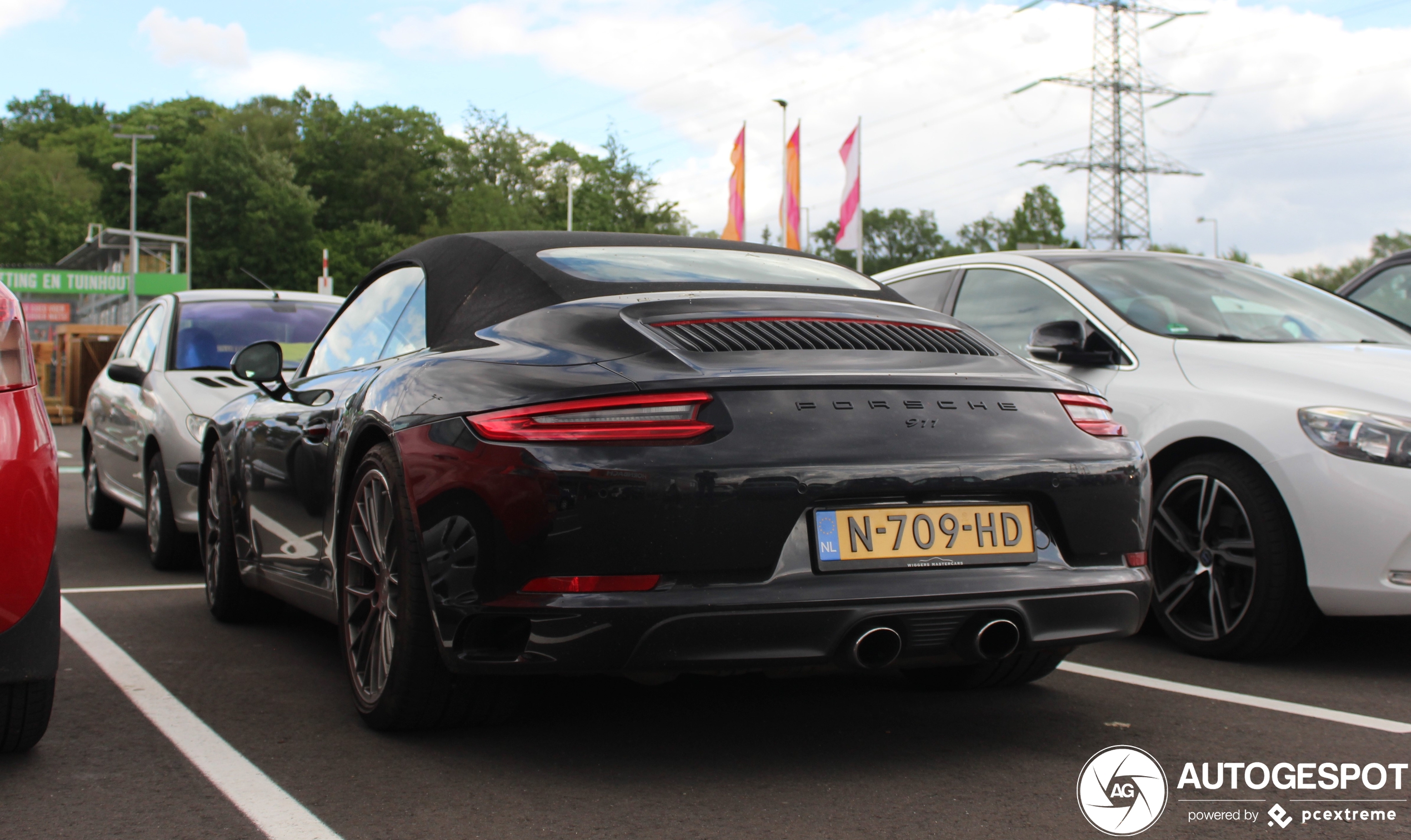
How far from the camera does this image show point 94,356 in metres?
21.5

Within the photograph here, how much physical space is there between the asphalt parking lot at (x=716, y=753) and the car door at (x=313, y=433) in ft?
1.38

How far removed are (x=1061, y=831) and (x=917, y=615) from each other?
540mm

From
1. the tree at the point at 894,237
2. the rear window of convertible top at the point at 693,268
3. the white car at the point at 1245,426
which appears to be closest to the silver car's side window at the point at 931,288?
the white car at the point at 1245,426

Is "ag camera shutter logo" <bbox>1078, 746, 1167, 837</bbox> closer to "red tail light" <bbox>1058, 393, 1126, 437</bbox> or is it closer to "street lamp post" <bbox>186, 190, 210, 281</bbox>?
"red tail light" <bbox>1058, 393, 1126, 437</bbox>

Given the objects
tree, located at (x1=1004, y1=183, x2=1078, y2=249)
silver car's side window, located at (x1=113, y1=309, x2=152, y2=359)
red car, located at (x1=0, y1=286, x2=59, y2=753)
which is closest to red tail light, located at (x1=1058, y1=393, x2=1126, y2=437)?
red car, located at (x1=0, y1=286, x2=59, y2=753)

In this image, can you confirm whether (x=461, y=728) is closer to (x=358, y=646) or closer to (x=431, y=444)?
(x=358, y=646)

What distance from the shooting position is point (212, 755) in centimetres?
343

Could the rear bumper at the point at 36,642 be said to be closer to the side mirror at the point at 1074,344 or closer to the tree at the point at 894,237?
the side mirror at the point at 1074,344

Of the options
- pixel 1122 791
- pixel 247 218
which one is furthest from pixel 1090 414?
pixel 247 218

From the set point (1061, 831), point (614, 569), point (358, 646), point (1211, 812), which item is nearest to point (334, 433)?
point (358, 646)

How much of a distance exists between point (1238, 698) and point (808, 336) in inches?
72.5

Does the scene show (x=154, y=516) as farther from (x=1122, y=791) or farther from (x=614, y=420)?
(x=1122, y=791)

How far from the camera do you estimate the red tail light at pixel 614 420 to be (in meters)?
2.96

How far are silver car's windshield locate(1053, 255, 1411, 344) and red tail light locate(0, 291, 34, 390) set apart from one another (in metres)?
3.98
